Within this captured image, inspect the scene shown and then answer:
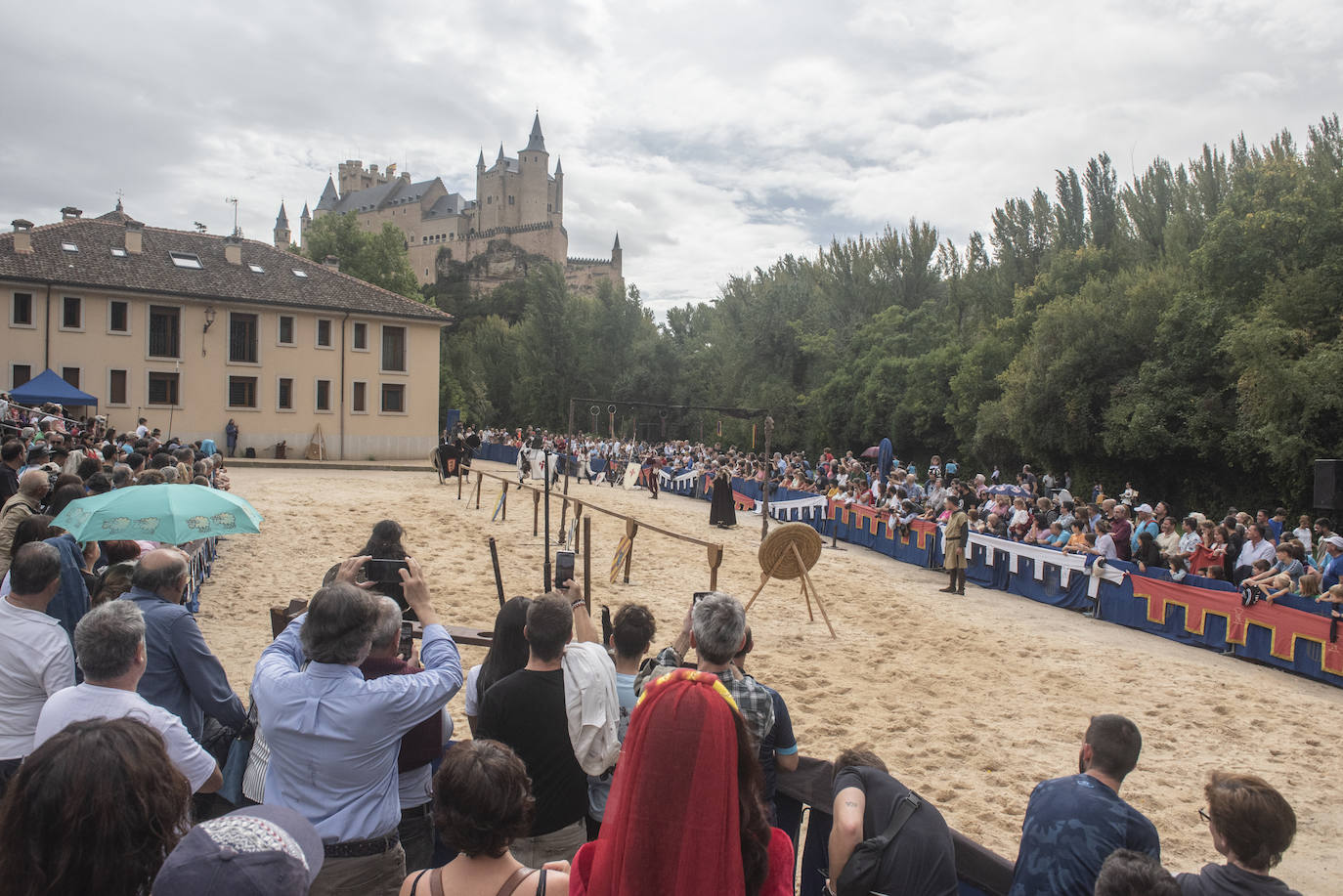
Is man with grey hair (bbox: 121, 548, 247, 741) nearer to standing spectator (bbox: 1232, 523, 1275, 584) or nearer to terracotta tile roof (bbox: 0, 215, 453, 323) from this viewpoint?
standing spectator (bbox: 1232, 523, 1275, 584)

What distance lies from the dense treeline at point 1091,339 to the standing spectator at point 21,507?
19.9 metres

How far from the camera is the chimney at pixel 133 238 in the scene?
32312mm

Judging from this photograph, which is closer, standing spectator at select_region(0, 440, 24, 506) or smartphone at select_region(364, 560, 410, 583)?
smartphone at select_region(364, 560, 410, 583)

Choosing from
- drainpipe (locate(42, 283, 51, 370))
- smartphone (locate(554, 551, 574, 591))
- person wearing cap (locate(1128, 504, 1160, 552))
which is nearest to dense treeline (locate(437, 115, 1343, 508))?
person wearing cap (locate(1128, 504, 1160, 552))

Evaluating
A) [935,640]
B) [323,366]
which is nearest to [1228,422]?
[935,640]

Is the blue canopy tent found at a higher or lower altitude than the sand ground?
higher

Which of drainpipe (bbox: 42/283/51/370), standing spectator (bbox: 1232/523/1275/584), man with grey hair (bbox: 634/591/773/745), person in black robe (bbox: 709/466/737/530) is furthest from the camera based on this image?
drainpipe (bbox: 42/283/51/370)

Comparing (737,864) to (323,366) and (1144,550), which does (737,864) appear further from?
(323,366)

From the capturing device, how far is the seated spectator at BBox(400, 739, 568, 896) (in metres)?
2.19

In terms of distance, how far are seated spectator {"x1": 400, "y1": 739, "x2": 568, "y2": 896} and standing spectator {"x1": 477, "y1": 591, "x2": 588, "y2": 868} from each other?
99 centimetres

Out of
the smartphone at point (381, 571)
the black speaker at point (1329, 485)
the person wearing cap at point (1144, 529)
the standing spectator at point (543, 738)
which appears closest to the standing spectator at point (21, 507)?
the smartphone at point (381, 571)

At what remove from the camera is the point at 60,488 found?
24.6 feet

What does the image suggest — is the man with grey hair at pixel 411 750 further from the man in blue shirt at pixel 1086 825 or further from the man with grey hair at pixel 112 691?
the man in blue shirt at pixel 1086 825

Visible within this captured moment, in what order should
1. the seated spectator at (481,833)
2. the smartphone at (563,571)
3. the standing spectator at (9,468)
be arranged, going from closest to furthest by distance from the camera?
1. the seated spectator at (481,833)
2. the smartphone at (563,571)
3. the standing spectator at (9,468)
